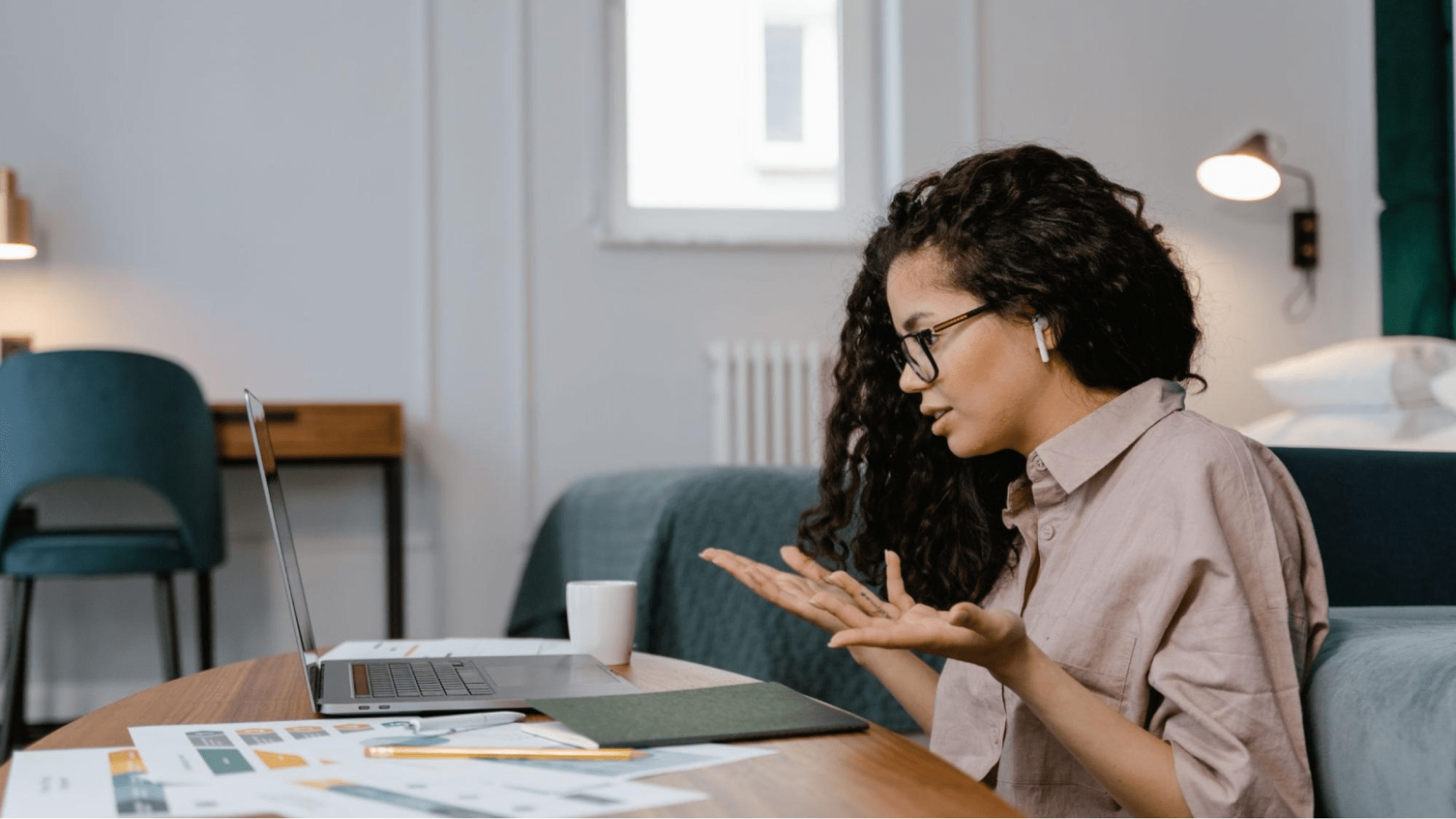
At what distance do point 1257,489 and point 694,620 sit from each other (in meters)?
1.15

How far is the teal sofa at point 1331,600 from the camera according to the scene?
0.78 meters

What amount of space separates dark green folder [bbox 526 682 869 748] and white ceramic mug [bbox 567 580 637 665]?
0.83ft

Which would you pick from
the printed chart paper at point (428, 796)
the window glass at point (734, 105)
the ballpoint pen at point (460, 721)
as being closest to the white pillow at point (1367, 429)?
the window glass at point (734, 105)

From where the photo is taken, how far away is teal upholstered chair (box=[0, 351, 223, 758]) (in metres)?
2.59

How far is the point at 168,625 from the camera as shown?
2818 millimetres

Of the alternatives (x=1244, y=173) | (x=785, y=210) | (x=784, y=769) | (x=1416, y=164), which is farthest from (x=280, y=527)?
(x=1416, y=164)

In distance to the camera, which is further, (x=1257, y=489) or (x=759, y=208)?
(x=759, y=208)

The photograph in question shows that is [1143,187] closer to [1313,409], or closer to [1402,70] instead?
[1402,70]

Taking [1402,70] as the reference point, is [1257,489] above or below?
below

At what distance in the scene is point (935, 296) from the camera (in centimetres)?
112

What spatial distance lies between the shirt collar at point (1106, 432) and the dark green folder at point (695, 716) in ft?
1.01

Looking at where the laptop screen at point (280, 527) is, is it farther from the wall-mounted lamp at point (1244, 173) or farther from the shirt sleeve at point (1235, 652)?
the wall-mounted lamp at point (1244, 173)

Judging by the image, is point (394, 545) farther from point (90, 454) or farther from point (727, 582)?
point (727, 582)

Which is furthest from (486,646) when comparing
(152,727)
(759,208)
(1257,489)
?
(759,208)
